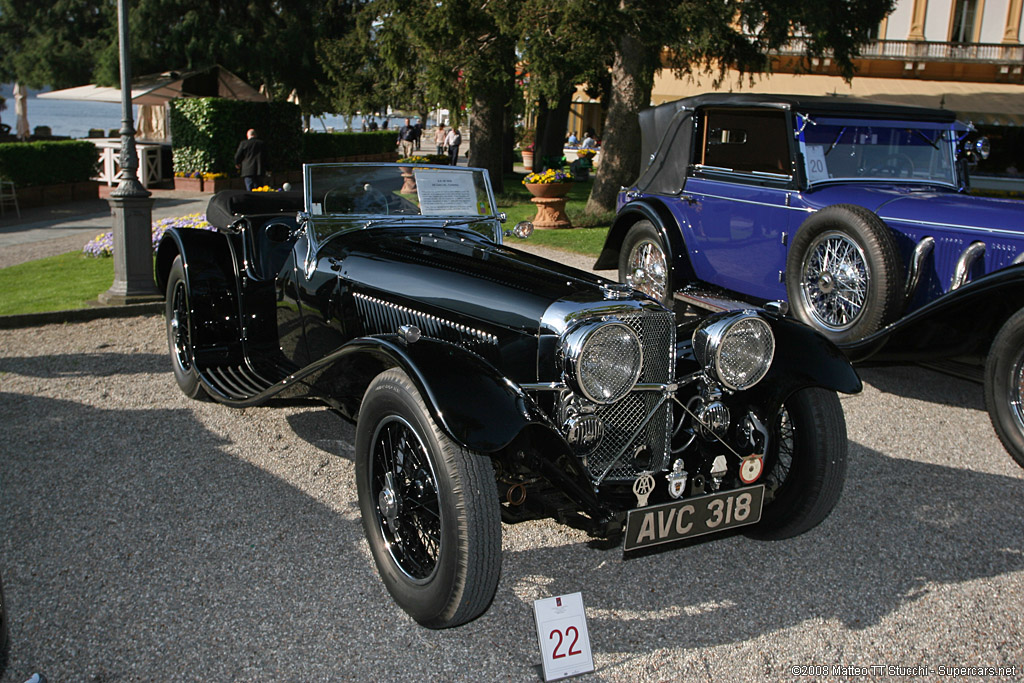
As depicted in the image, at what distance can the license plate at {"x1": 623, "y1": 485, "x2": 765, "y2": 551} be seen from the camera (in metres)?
2.88

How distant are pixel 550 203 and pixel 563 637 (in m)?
11.6

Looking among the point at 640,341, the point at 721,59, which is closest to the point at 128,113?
the point at 640,341

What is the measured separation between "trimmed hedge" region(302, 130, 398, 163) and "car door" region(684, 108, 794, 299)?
17249 millimetres

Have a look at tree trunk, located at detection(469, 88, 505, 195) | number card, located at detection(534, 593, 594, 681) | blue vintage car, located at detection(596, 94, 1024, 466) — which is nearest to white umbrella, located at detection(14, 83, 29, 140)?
tree trunk, located at detection(469, 88, 505, 195)

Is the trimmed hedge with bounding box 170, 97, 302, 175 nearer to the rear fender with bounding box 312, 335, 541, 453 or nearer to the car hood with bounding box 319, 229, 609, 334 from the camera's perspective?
the car hood with bounding box 319, 229, 609, 334

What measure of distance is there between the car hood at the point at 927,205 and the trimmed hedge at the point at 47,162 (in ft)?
47.6

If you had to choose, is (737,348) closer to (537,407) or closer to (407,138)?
(537,407)

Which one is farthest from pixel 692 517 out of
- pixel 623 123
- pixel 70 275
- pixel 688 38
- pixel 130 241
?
pixel 623 123

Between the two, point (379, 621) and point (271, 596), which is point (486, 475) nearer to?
point (379, 621)

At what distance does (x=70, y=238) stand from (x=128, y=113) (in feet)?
16.3

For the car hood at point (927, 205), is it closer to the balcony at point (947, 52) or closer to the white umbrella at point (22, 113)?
the white umbrella at point (22, 113)

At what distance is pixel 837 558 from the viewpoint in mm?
3662

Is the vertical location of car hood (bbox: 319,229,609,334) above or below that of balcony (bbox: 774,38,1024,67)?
below

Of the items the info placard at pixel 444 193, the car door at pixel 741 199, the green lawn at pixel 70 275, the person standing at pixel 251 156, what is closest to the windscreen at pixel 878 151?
the car door at pixel 741 199
